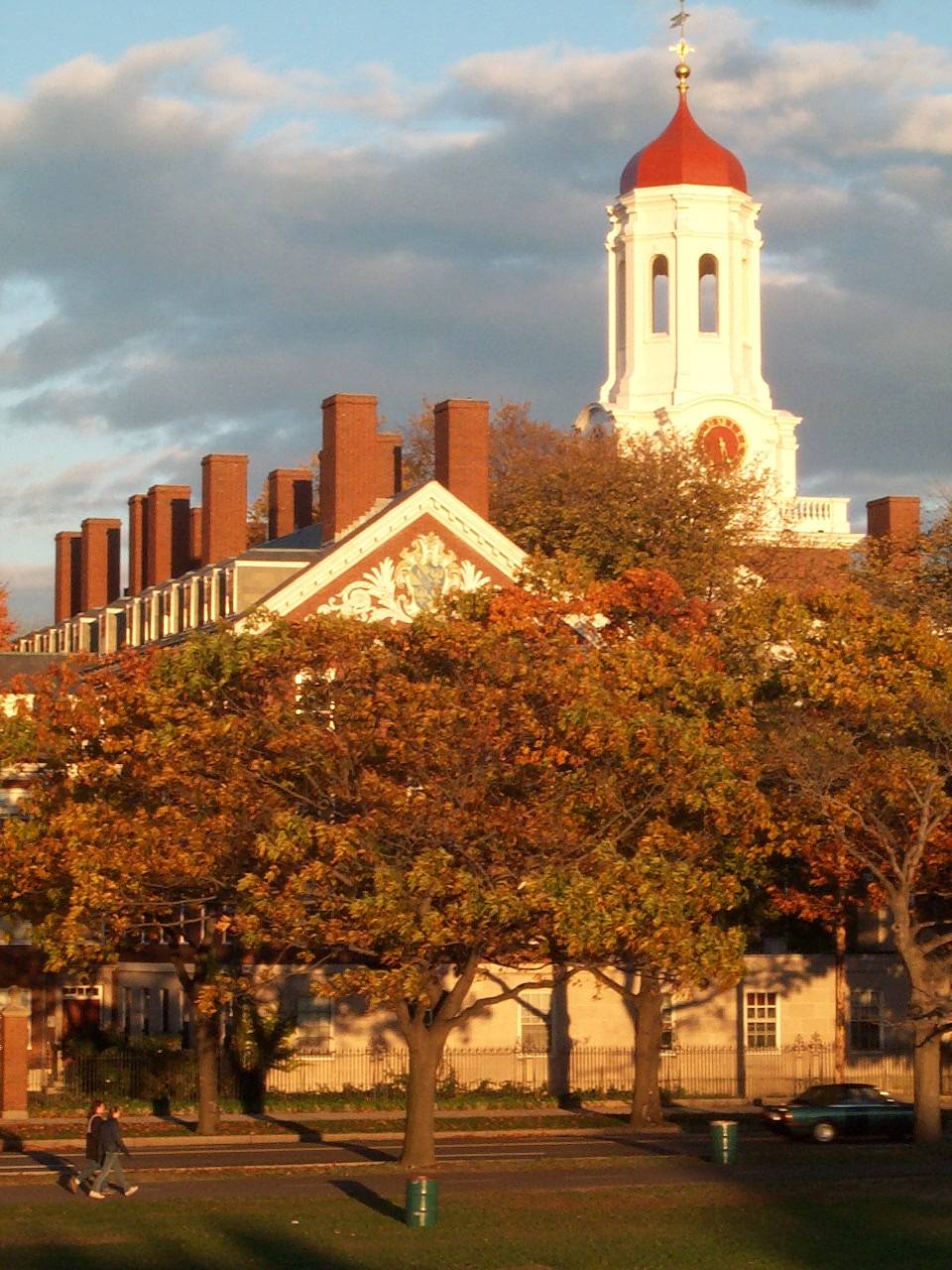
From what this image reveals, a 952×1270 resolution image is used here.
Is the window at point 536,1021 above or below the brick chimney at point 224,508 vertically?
below

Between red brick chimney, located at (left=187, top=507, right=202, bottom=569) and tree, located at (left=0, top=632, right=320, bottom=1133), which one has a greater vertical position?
red brick chimney, located at (left=187, top=507, right=202, bottom=569)

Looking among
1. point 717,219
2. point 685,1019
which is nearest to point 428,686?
point 685,1019

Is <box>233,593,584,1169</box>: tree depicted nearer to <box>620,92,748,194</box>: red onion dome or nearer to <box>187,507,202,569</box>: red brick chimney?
<box>187,507,202,569</box>: red brick chimney

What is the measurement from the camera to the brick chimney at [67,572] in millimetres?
93500

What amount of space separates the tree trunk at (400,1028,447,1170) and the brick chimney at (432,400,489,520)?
24.5 metres

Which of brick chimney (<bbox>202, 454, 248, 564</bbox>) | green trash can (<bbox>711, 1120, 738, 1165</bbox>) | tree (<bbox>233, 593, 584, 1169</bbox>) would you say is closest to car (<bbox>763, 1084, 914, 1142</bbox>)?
green trash can (<bbox>711, 1120, 738, 1165</bbox>)

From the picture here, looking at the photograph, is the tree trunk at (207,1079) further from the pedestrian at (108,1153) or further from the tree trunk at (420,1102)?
the pedestrian at (108,1153)

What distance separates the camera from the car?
47844 millimetres

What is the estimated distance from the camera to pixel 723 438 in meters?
88.8

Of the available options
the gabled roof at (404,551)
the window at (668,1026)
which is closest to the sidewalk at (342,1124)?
the window at (668,1026)

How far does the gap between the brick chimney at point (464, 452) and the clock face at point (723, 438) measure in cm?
2335

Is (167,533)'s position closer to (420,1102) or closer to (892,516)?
(892,516)

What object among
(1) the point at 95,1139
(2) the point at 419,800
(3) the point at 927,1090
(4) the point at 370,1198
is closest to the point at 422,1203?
(4) the point at 370,1198

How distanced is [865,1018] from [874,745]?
1574 cm
